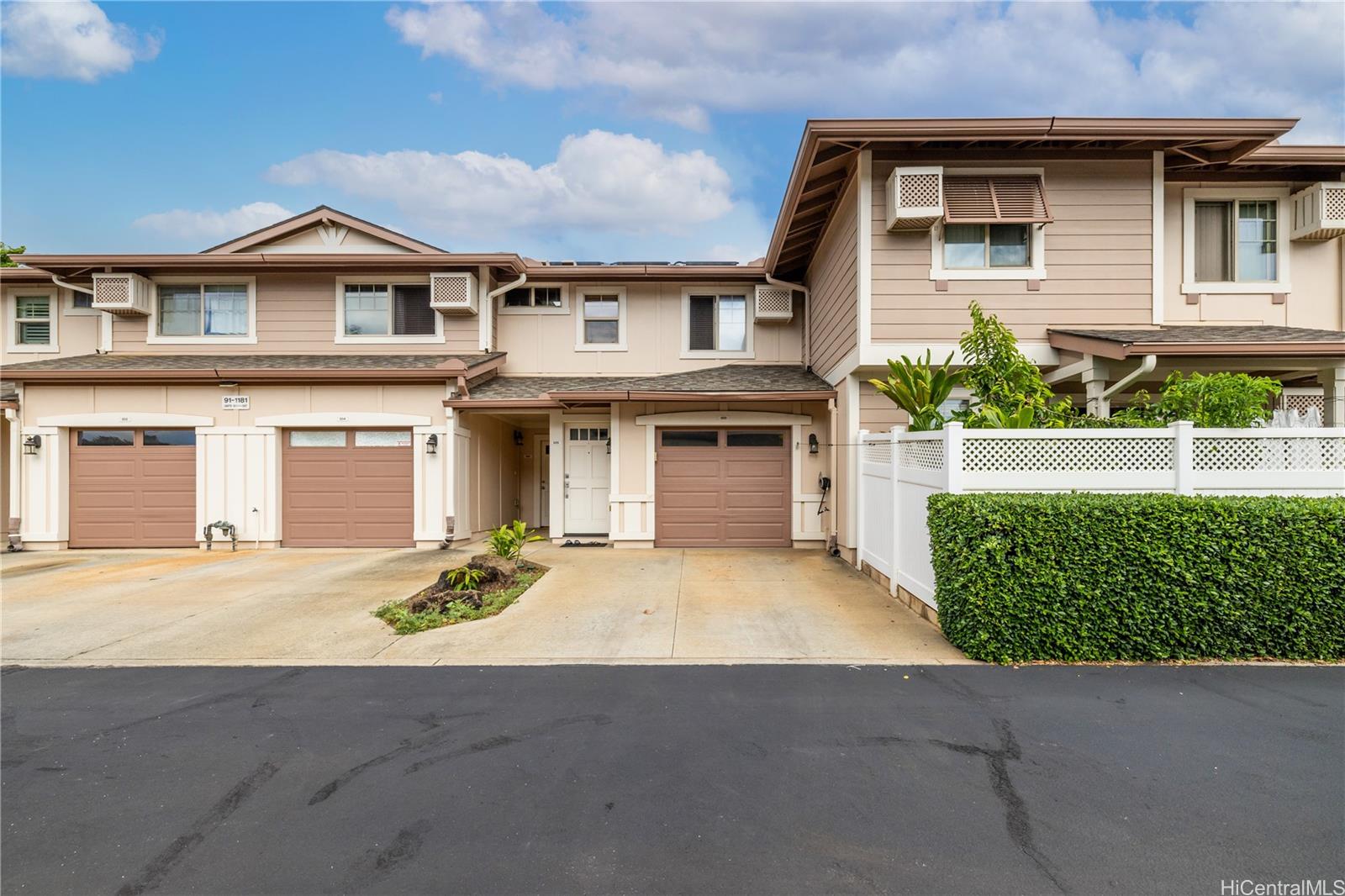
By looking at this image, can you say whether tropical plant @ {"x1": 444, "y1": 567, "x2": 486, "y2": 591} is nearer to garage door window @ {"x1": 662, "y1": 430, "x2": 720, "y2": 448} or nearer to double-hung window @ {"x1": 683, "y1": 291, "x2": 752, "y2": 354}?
garage door window @ {"x1": 662, "y1": 430, "x2": 720, "y2": 448}

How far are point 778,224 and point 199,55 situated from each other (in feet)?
40.5

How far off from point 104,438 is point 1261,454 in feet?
49.0

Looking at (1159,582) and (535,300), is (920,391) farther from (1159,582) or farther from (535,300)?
(535,300)

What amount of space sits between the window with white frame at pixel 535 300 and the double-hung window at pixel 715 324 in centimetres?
243

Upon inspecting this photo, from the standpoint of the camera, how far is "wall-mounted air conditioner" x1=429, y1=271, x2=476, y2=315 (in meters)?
10.1

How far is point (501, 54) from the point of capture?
1338 centimetres

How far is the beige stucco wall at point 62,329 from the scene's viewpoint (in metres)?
10.8

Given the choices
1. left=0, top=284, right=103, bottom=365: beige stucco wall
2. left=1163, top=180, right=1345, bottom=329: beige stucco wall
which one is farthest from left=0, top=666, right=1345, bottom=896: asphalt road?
left=0, top=284, right=103, bottom=365: beige stucco wall

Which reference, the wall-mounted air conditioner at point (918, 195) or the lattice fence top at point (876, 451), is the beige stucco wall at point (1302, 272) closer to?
the wall-mounted air conditioner at point (918, 195)

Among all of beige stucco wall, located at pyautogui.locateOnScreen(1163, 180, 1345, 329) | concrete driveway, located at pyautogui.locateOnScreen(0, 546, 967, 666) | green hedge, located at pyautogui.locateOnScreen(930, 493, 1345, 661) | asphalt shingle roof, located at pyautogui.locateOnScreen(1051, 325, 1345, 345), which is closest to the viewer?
green hedge, located at pyautogui.locateOnScreen(930, 493, 1345, 661)

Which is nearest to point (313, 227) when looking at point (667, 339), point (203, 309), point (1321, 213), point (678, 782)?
point (203, 309)

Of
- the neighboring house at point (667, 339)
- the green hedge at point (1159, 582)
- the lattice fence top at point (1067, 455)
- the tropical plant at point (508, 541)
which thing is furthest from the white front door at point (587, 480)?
the green hedge at point (1159, 582)

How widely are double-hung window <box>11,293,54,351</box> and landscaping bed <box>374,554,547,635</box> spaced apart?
10809 mm

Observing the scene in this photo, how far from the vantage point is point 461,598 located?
5.75 m
